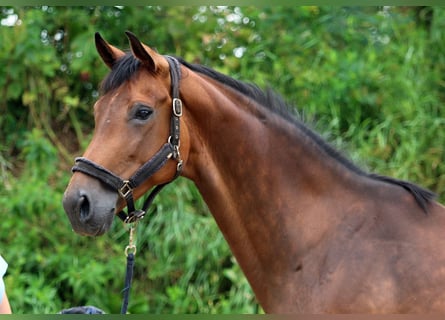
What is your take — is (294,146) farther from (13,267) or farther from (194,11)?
(194,11)

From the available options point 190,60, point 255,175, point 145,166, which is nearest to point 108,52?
point 145,166

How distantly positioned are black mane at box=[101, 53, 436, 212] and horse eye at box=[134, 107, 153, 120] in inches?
6.2

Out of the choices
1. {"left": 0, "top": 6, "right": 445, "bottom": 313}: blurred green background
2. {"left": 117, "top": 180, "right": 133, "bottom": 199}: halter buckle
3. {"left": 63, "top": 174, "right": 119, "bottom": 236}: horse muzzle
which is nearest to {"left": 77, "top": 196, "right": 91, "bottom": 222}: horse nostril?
{"left": 63, "top": 174, "right": 119, "bottom": 236}: horse muzzle

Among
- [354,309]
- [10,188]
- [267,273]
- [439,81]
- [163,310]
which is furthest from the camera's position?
[439,81]

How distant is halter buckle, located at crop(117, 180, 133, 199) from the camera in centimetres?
303

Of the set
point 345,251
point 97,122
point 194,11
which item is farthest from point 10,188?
point 345,251

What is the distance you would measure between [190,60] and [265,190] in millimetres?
3603

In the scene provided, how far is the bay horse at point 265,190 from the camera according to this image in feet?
9.72

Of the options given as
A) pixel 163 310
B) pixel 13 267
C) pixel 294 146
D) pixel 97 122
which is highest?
pixel 97 122

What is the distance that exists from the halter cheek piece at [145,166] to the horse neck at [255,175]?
0.07 m

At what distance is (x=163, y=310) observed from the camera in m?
5.99

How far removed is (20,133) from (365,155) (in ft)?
10.3

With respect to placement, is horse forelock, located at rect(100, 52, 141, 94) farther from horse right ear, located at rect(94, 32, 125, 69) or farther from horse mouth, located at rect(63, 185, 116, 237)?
horse mouth, located at rect(63, 185, 116, 237)

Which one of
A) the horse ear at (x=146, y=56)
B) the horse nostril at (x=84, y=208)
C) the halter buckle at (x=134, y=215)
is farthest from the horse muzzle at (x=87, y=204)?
the horse ear at (x=146, y=56)
